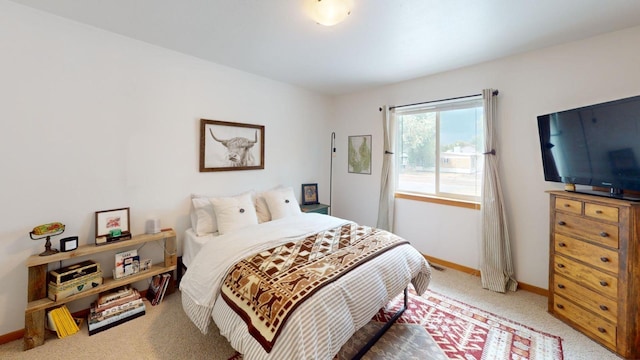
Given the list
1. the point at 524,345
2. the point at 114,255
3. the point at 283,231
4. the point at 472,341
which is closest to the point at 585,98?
the point at 524,345

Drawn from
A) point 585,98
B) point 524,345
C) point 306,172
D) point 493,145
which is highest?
point 585,98

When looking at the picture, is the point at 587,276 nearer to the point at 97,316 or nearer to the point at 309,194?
the point at 309,194

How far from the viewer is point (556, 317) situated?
221cm

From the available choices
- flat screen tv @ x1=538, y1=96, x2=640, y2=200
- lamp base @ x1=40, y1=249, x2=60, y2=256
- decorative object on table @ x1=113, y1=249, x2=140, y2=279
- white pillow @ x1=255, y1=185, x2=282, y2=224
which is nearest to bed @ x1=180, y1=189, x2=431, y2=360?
white pillow @ x1=255, y1=185, x2=282, y2=224

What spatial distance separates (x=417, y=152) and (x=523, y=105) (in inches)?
50.3

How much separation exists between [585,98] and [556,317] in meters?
2.04

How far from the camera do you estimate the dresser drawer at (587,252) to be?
→ 1.83 metres

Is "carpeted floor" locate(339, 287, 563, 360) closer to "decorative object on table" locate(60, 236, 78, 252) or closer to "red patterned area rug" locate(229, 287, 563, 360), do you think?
"red patterned area rug" locate(229, 287, 563, 360)

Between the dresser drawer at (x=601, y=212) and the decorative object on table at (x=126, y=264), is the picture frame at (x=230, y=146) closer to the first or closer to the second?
the decorative object on table at (x=126, y=264)

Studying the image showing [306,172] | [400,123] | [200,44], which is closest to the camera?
[200,44]

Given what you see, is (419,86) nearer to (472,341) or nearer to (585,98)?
(585,98)

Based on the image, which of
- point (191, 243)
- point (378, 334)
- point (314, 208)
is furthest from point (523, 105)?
point (191, 243)

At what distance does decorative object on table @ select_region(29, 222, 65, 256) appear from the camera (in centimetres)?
190

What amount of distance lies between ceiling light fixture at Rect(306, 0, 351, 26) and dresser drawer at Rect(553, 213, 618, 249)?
2528mm
